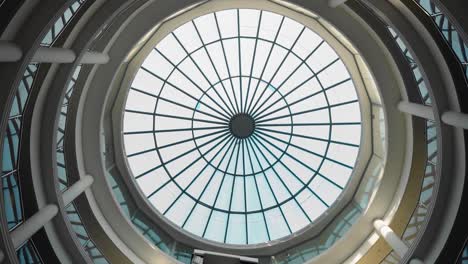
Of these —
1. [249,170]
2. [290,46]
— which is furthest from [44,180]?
[290,46]

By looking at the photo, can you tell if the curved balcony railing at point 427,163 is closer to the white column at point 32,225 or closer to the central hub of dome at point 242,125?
the central hub of dome at point 242,125

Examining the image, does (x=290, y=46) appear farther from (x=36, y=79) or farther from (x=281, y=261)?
(x=36, y=79)

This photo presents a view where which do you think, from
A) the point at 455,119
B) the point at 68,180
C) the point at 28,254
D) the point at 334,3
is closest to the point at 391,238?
the point at 455,119

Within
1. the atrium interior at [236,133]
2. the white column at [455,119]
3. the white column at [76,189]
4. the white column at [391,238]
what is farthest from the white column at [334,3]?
the white column at [76,189]

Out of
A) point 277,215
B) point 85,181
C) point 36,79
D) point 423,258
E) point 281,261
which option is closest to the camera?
point 36,79

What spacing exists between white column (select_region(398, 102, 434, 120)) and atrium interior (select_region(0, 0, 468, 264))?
0.10m

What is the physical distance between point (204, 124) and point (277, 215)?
21.0ft

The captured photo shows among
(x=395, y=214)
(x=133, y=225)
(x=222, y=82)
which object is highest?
(x=222, y=82)

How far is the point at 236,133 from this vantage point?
21.1 metres

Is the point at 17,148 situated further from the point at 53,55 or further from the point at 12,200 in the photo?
the point at 53,55

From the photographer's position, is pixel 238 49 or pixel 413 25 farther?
pixel 238 49

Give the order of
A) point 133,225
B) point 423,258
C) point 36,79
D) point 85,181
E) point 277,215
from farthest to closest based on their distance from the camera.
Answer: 1. point 277,215
2. point 133,225
3. point 85,181
4. point 423,258
5. point 36,79

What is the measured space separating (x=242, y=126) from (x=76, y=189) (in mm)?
8815

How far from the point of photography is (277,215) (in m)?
22.0
